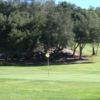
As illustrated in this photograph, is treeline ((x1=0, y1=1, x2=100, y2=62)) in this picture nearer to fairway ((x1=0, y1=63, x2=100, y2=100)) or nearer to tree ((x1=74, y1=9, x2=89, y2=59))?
tree ((x1=74, y1=9, x2=89, y2=59))

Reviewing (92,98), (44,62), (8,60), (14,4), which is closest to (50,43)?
(44,62)

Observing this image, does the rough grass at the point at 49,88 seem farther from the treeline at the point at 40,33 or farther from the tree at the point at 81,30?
the tree at the point at 81,30

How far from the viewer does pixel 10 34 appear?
7262 cm

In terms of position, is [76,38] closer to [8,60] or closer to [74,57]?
[74,57]

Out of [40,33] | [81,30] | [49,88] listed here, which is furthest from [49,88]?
[81,30]

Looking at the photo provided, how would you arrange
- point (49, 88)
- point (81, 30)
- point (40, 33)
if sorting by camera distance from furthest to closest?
point (81, 30) → point (40, 33) → point (49, 88)

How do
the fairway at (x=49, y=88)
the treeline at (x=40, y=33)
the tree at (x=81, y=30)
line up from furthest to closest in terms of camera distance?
the tree at (x=81, y=30), the treeline at (x=40, y=33), the fairway at (x=49, y=88)

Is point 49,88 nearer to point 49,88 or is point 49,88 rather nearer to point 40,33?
point 49,88

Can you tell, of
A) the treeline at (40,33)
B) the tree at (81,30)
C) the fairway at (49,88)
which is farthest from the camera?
the tree at (81,30)

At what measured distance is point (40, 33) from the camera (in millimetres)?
74000

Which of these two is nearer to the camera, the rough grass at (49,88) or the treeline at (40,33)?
the rough grass at (49,88)

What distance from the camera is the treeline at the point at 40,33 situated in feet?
241

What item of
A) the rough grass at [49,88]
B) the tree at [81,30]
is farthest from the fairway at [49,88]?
the tree at [81,30]

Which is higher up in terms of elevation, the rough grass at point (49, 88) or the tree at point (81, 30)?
the tree at point (81, 30)
